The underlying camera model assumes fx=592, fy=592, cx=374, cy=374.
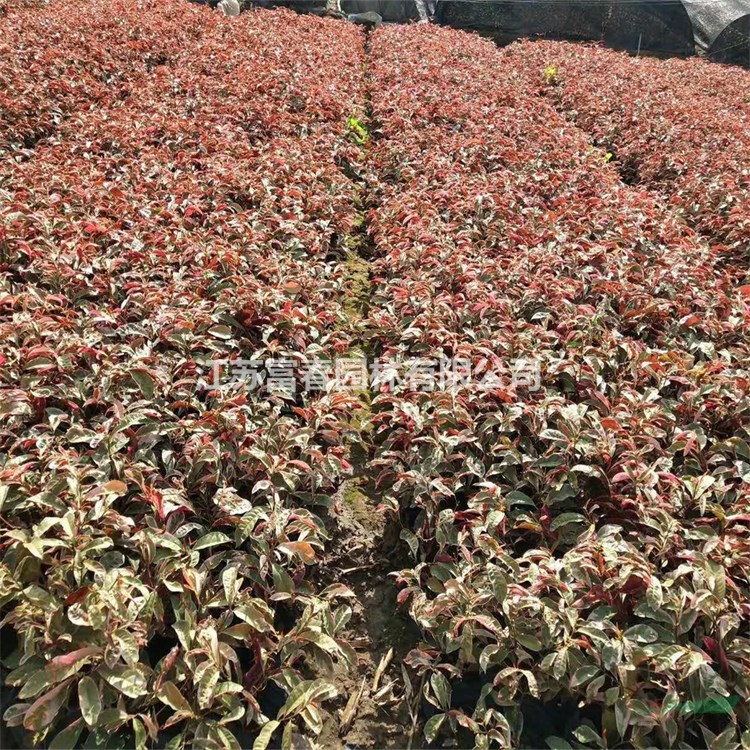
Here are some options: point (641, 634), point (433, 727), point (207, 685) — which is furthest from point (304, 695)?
point (641, 634)

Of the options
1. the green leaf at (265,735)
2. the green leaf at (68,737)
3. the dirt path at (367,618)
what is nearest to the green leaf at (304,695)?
the green leaf at (265,735)

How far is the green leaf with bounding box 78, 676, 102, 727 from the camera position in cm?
144

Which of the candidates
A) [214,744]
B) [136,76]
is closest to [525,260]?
[214,744]

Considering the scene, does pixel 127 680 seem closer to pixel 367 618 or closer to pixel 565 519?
pixel 367 618

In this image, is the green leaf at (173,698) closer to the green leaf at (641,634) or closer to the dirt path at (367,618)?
the dirt path at (367,618)

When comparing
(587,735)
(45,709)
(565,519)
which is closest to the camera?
(45,709)

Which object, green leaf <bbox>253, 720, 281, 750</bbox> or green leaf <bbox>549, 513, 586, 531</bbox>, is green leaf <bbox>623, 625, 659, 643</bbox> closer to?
green leaf <bbox>549, 513, 586, 531</bbox>

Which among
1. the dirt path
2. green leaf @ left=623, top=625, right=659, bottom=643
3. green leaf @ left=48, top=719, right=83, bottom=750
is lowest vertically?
the dirt path

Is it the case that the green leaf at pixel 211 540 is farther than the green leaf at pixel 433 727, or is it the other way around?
the green leaf at pixel 211 540

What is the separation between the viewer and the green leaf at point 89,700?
4.71ft

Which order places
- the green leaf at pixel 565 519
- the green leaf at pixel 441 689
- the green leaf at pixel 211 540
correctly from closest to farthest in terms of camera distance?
the green leaf at pixel 441 689 < the green leaf at pixel 211 540 < the green leaf at pixel 565 519

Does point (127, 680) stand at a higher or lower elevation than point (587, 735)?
higher

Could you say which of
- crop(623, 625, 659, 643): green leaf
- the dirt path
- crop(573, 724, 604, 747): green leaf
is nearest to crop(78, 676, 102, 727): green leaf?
the dirt path

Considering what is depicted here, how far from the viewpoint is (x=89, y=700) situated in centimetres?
146
